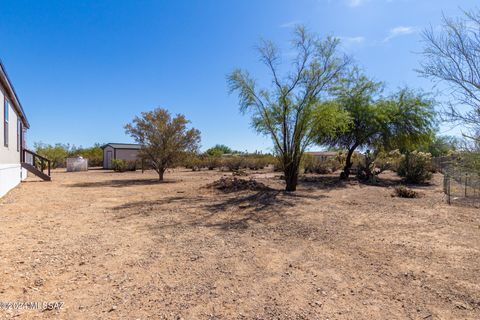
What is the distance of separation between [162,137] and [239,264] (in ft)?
47.6

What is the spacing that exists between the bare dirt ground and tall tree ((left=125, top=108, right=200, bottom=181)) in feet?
33.1

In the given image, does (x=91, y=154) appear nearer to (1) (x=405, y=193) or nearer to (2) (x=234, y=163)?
(2) (x=234, y=163)

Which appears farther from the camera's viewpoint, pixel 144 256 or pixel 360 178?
pixel 360 178

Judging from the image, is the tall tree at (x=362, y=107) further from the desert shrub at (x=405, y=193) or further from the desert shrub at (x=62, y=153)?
the desert shrub at (x=62, y=153)

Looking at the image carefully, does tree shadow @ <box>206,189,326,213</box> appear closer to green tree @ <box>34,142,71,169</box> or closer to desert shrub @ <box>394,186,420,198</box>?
desert shrub @ <box>394,186,420,198</box>

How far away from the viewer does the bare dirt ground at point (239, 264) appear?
2871 millimetres

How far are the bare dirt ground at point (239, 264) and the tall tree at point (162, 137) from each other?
10094 mm

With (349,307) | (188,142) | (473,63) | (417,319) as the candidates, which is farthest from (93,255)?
(188,142)

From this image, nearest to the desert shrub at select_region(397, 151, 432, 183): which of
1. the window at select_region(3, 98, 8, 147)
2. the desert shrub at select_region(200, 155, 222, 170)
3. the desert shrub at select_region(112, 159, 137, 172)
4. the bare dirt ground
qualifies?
the bare dirt ground

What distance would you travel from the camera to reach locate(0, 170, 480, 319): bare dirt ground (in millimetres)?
2871

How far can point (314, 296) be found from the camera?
3092mm

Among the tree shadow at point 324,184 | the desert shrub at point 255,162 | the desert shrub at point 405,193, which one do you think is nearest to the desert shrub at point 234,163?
the desert shrub at point 255,162

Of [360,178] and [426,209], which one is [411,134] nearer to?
[360,178]

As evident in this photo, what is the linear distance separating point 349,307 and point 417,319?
23.5 inches
